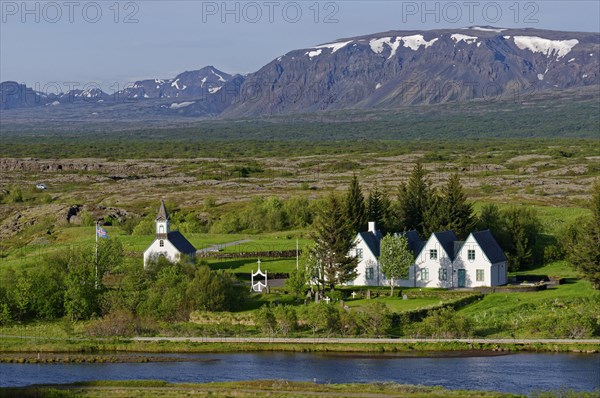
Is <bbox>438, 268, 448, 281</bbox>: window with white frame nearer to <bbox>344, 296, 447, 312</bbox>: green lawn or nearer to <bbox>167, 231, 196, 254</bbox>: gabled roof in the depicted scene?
<bbox>344, 296, 447, 312</bbox>: green lawn

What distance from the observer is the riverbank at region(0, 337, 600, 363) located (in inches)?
2208

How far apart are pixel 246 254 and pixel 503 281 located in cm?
1980

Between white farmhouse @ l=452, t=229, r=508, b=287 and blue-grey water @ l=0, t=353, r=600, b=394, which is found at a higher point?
white farmhouse @ l=452, t=229, r=508, b=287

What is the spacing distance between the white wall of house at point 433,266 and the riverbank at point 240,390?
2504 cm

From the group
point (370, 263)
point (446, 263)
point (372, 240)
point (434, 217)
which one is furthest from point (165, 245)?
point (434, 217)

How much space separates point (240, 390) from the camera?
46906 mm

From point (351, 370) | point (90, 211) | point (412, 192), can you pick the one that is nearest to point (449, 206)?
point (412, 192)

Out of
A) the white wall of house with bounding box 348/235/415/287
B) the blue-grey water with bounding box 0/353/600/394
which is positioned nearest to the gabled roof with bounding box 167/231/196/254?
the white wall of house with bounding box 348/235/415/287

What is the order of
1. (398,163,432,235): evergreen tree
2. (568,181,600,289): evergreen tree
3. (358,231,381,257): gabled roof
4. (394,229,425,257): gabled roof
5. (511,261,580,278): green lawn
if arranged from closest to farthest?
(568,181,600,289): evergreen tree, (394,229,425,257): gabled roof, (358,231,381,257): gabled roof, (511,261,580,278): green lawn, (398,163,432,235): evergreen tree

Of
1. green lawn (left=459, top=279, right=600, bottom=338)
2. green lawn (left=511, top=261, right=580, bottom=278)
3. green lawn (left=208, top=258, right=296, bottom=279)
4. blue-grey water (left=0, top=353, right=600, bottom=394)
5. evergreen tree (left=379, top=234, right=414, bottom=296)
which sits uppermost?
evergreen tree (left=379, top=234, right=414, bottom=296)

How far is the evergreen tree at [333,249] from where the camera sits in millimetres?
70875

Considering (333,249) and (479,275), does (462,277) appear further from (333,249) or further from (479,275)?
(333,249)

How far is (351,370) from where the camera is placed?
52375 millimetres

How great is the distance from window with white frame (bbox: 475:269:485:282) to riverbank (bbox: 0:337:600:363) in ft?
45.2
